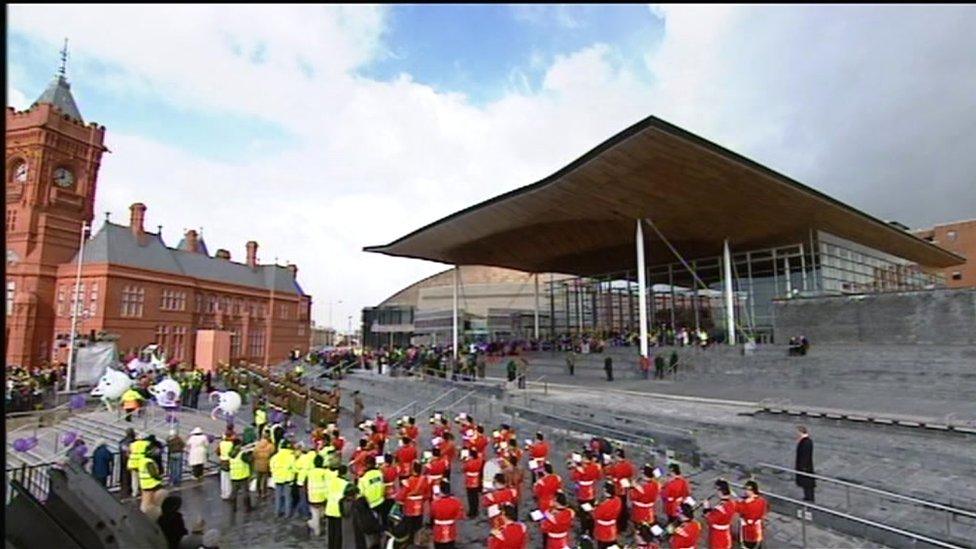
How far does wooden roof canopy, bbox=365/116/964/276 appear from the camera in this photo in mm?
22422

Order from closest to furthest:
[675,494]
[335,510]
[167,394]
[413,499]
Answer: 1. [675,494]
2. [335,510]
3. [413,499]
4. [167,394]

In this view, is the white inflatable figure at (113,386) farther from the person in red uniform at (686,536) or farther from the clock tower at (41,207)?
the clock tower at (41,207)

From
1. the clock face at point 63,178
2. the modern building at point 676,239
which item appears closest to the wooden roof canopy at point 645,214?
the modern building at point 676,239

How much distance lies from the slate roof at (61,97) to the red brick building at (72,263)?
0.33 ft

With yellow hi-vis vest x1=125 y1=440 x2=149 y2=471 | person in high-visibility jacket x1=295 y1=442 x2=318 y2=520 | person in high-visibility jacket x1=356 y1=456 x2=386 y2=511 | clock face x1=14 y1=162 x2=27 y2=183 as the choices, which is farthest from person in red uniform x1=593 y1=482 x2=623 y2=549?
clock face x1=14 y1=162 x2=27 y2=183

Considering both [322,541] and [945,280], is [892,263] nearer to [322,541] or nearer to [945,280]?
[945,280]

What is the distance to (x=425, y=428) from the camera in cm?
1867

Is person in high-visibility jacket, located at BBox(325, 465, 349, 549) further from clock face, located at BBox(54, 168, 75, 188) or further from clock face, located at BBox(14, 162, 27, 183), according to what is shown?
clock face, located at BBox(54, 168, 75, 188)

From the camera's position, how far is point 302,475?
1046cm

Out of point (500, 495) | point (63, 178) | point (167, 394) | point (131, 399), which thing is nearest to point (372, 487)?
point (500, 495)

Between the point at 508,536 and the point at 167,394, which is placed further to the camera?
the point at 167,394

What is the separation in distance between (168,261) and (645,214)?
4253 centimetres

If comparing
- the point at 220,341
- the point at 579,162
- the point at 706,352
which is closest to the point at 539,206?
the point at 579,162

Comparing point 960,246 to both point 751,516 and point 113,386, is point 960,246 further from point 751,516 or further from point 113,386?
point 113,386
